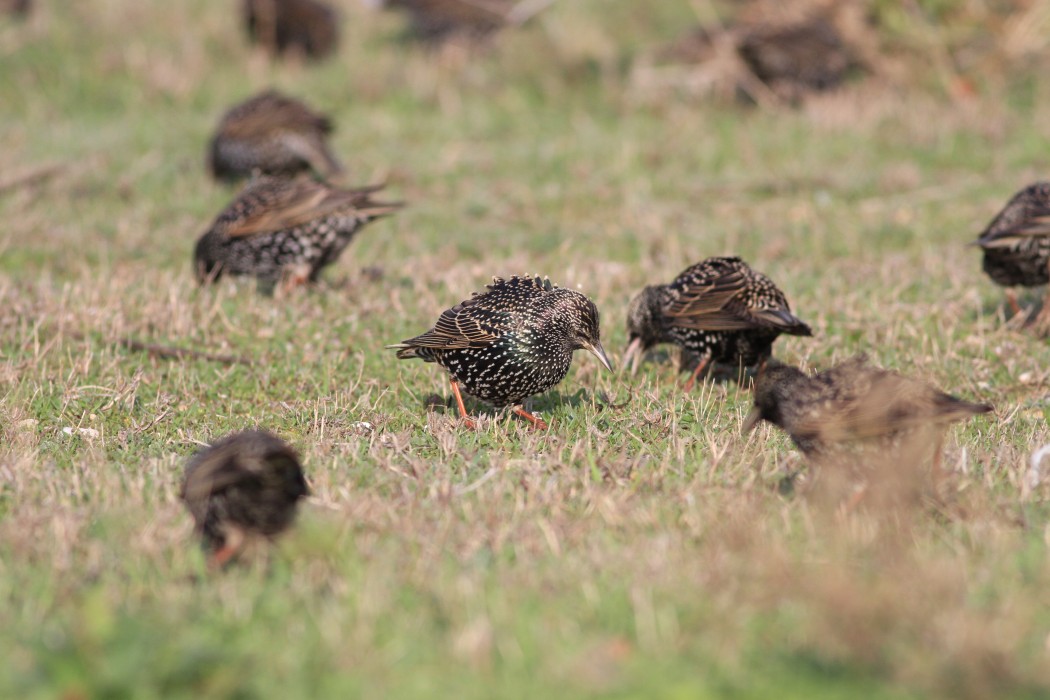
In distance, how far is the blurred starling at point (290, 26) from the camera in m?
17.8

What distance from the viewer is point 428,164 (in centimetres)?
1425

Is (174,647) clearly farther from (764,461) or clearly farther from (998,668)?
(764,461)

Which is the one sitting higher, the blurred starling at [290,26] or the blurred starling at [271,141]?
the blurred starling at [290,26]

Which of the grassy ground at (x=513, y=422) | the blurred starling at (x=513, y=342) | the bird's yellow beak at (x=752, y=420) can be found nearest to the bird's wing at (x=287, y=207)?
the grassy ground at (x=513, y=422)

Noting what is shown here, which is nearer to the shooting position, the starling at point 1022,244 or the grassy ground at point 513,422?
the grassy ground at point 513,422

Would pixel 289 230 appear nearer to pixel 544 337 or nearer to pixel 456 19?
pixel 544 337

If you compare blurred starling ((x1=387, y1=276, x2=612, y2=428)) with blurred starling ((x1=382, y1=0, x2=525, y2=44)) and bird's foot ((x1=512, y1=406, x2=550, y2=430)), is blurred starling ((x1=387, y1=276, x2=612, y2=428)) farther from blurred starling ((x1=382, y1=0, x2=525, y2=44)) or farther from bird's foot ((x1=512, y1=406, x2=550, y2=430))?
blurred starling ((x1=382, y1=0, x2=525, y2=44))

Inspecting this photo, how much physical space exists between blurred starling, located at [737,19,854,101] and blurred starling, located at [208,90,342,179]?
5999 millimetres

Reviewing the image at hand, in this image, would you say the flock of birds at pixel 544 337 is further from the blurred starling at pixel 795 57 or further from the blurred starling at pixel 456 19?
the blurred starling at pixel 456 19

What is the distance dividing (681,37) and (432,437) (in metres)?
13.3

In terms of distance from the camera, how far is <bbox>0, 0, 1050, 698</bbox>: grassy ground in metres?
4.04

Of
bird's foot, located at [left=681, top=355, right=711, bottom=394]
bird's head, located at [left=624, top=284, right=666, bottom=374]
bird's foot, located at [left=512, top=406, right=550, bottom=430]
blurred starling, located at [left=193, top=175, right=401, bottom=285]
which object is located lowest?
bird's foot, located at [left=512, top=406, right=550, bottom=430]

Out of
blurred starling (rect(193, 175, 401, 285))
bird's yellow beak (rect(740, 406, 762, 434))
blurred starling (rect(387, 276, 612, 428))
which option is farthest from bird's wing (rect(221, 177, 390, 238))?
bird's yellow beak (rect(740, 406, 762, 434))

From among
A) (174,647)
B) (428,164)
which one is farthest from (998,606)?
(428,164)
